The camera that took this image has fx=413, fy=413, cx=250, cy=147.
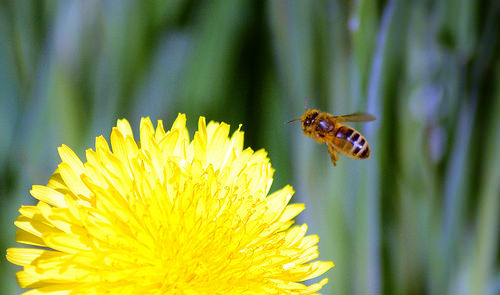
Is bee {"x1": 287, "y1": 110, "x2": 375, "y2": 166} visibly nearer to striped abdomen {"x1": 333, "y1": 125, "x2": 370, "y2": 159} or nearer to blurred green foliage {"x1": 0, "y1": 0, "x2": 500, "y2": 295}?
striped abdomen {"x1": 333, "y1": 125, "x2": 370, "y2": 159}

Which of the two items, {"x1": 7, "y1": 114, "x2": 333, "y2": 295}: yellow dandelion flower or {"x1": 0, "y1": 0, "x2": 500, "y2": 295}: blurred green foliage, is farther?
{"x1": 0, "y1": 0, "x2": 500, "y2": 295}: blurred green foliage

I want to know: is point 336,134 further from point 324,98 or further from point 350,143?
point 324,98

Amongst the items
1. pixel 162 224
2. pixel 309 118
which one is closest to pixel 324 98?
pixel 309 118

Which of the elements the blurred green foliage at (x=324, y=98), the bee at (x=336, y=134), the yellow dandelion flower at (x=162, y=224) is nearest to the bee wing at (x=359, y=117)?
the bee at (x=336, y=134)

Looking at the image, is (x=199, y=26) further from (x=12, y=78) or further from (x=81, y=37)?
(x=12, y=78)

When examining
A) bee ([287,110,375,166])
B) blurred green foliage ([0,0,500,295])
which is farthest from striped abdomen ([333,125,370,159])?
blurred green foliage ([0,0,500,295])

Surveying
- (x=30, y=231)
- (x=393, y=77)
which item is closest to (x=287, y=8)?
(x=393, y=77)

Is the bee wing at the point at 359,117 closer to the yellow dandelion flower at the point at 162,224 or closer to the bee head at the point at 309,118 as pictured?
the bee head at the point at 309,118
